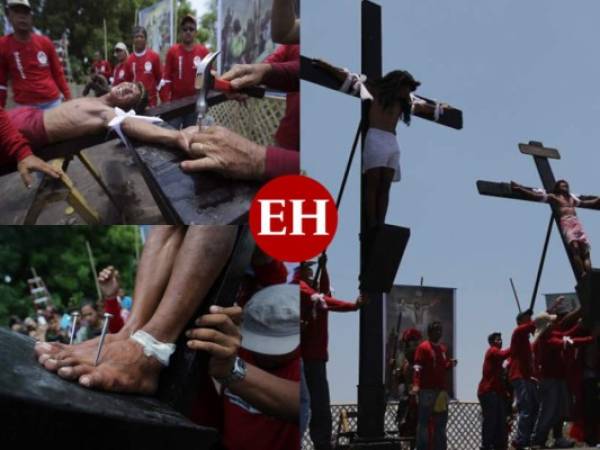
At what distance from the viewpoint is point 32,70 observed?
10.1 feet

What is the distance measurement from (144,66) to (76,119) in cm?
30

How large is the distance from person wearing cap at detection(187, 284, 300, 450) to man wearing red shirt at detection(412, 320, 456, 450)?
0.56 meters

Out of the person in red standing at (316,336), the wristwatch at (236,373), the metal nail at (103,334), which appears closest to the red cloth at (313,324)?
the person in red standing at (316,336)

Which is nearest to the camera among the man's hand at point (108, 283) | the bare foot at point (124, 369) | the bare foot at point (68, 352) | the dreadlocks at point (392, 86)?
the bare foot at point (68, 352)

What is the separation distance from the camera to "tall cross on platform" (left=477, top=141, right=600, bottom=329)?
3615 mm

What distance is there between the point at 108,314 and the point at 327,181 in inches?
35.8

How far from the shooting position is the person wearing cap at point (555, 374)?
3793 mm

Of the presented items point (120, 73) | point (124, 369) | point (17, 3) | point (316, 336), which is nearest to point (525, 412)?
point (316, 336)

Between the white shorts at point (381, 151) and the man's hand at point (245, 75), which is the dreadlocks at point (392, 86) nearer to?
the white shorts at point (381, 151)

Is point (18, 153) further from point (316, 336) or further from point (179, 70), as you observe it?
point (316, 336)

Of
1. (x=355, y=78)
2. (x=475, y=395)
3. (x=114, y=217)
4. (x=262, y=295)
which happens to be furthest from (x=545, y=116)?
(x=114, y=217)

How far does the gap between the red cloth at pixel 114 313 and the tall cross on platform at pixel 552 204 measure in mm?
1501

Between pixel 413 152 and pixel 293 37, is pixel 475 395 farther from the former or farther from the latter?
pixel 293 37

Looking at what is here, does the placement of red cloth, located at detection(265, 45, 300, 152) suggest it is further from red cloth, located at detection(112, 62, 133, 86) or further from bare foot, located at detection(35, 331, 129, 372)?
bare foot, located at detection(35, 331, 129, 372)
